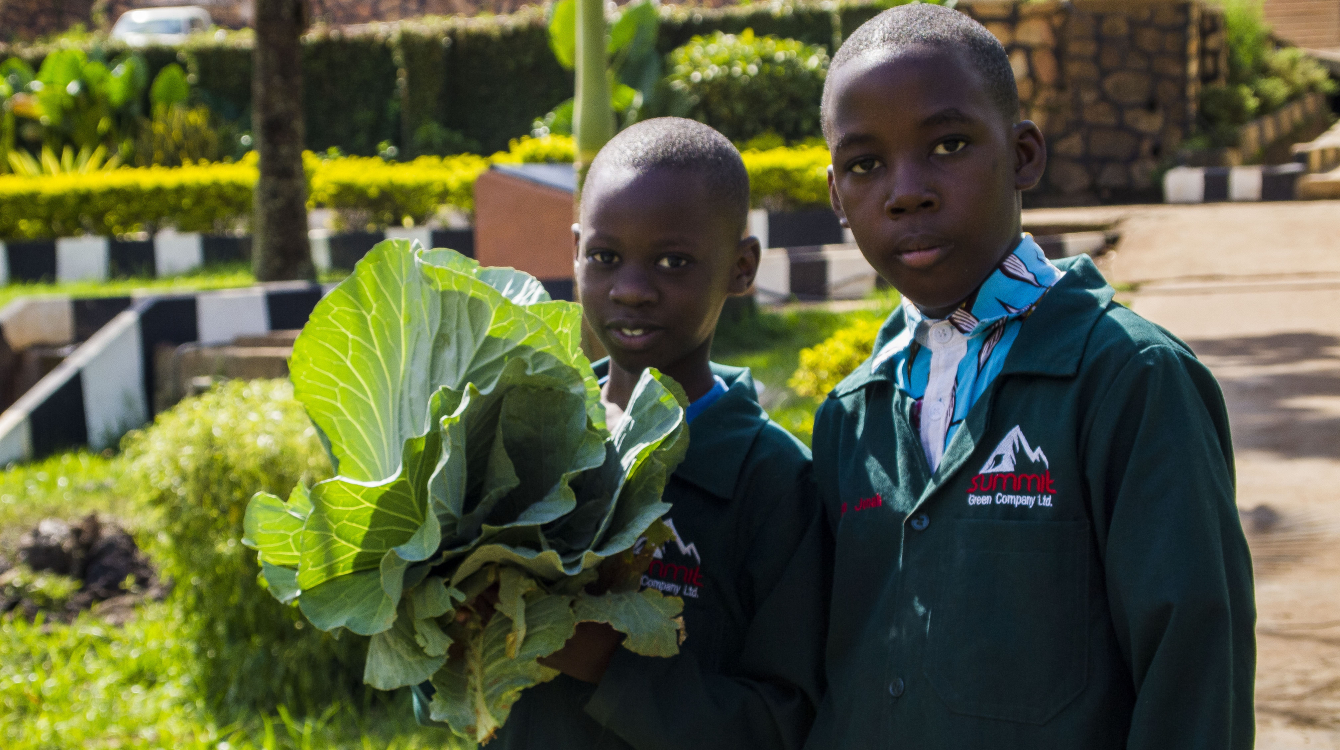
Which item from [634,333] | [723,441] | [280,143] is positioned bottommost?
[723,441]

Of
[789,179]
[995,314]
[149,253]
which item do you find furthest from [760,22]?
[995,314]

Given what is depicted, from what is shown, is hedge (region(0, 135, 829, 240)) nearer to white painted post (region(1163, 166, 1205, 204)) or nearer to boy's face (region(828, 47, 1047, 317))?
white painted post (region(1163, 166, 1205, 204))

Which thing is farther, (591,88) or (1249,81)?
(1249,81)

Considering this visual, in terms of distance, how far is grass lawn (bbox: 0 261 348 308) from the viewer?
8.09 meters

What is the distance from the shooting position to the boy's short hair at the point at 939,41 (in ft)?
4.44

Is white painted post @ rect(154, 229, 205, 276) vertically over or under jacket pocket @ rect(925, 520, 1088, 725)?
under

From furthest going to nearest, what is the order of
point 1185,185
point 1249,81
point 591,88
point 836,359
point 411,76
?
point 411,76
point 1249,81
point 1185,185
point 836,359
point 591,88

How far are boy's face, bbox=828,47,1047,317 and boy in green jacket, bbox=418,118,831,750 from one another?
338 millimetres

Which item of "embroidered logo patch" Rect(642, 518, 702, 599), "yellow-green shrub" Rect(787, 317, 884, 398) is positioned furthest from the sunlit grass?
"yellow-green shrub" Rect(787, 317, 884, 398)

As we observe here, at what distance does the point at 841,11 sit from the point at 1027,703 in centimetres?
1299

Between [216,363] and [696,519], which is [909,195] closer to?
[696,519]

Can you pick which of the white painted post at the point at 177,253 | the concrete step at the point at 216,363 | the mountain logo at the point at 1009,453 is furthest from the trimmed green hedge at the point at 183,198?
the mountain logo at the point at 1009,453

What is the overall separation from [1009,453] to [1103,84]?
10597 millimetres

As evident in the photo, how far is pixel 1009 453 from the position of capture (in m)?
1.32
